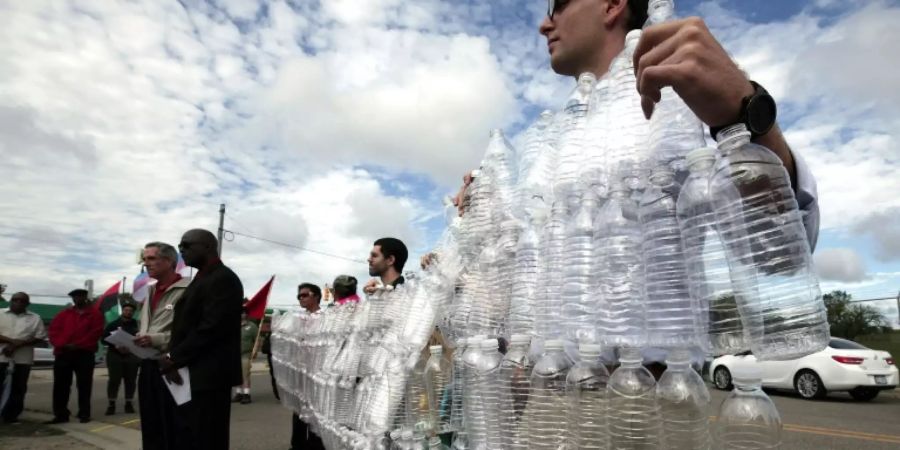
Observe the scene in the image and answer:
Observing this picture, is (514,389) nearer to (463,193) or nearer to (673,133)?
(673,133)

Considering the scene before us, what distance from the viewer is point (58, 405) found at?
863cm

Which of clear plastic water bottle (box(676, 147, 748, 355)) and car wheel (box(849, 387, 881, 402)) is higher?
clear plastic water bottle (box(676, 147, 748, 355))

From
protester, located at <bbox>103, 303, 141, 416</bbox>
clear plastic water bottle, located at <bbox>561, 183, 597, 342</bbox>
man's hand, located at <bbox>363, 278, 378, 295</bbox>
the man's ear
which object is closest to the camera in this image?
clear plastic water bottle, located at <bbox>561, 183, 597, 342</bbox>

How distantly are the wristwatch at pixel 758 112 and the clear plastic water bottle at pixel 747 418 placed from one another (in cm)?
41

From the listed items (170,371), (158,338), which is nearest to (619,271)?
(170,371)

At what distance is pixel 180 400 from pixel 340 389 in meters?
1.53

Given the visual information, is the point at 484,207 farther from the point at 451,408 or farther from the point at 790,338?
the point at 790,338

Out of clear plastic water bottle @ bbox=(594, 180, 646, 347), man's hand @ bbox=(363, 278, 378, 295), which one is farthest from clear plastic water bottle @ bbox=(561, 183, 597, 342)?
man's hand @ bbox=(363, 278, 378, 295)

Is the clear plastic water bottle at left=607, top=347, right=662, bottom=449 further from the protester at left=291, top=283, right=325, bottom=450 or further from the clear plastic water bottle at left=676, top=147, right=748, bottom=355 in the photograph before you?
the protester at left=291, top=283, right=325, bottom=450

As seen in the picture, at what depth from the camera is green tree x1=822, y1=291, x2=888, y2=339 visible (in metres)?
13.9

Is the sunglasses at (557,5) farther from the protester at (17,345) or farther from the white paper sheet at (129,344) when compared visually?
the protester at (17,345)

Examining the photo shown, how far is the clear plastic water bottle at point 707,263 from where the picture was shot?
937mm

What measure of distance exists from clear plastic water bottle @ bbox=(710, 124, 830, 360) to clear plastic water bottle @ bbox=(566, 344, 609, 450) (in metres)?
0.29

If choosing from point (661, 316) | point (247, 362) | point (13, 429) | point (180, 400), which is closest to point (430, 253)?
point (661, 316)
